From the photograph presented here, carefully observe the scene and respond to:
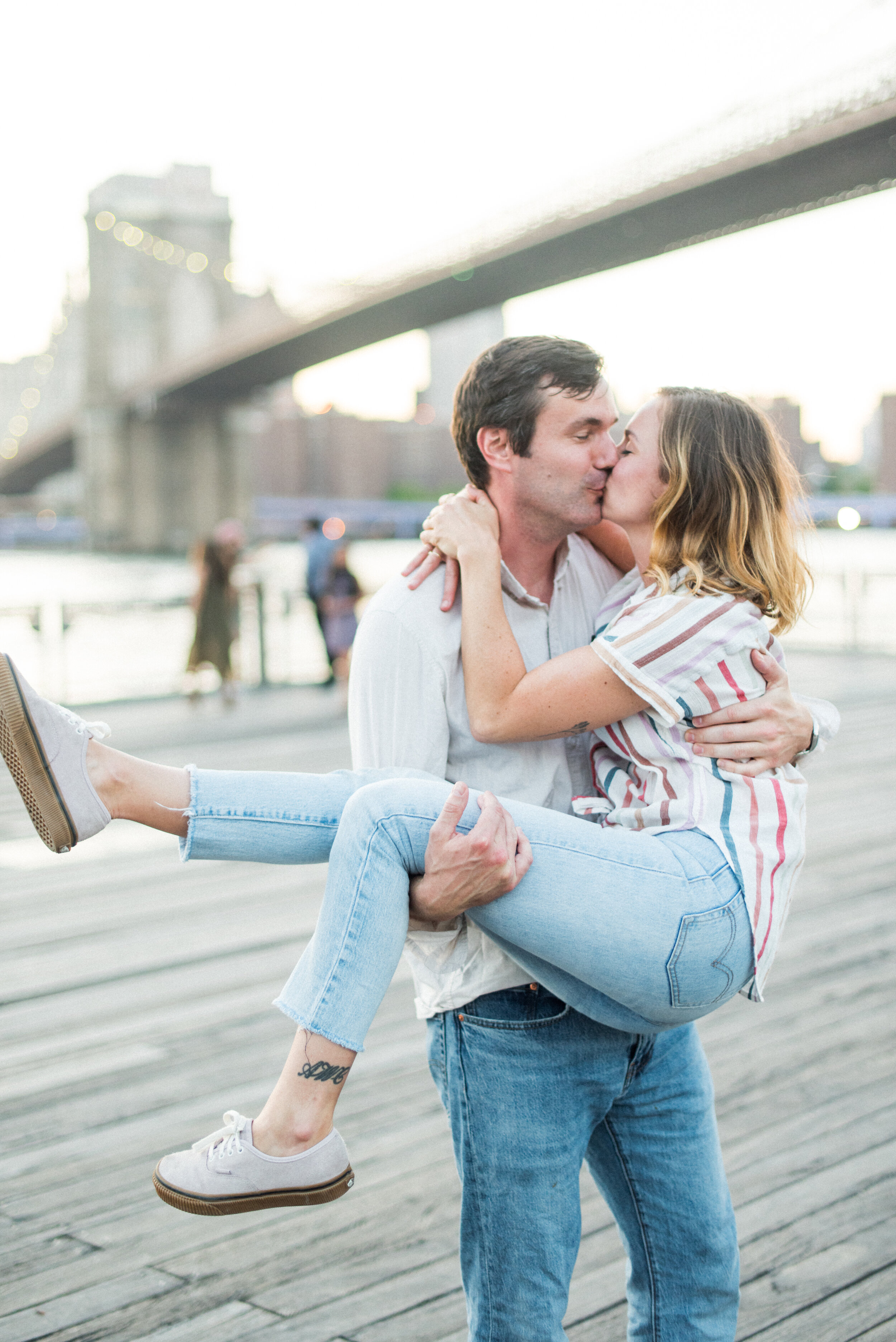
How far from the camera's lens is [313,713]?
26.1 feet

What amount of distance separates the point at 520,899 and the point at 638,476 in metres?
0.57

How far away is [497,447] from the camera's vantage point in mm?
1575

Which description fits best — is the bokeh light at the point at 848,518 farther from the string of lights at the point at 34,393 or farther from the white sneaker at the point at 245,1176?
the string of lights at the point at 34,393

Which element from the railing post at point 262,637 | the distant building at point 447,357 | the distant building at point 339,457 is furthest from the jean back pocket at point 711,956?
the distant building at point 447,357

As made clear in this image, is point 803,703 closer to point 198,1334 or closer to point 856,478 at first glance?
point 198,1334

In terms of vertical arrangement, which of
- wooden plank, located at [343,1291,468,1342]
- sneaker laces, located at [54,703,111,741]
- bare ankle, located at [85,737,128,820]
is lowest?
wooden plank, located at [343,1291,468,1342]

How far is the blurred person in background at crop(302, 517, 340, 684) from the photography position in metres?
8.76

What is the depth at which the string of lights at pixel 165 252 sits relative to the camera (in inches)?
1941

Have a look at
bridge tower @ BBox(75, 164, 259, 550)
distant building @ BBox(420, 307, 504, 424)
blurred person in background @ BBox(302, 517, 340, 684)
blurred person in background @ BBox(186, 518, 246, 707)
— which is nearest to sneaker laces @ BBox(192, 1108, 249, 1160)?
blurred person in background @ BBox(186, 518, 246, 707)

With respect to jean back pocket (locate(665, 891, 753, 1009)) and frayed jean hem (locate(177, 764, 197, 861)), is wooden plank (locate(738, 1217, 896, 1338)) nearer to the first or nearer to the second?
jean back pocket (locate(665, 891, 753, 1009))

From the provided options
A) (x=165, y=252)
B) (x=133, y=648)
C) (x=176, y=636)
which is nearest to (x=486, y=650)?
(x=133, y=648)

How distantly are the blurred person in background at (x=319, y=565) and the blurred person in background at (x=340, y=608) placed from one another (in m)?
0.06

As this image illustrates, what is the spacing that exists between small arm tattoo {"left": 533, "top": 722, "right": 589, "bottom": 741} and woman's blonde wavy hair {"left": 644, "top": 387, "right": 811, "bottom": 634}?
191 mm

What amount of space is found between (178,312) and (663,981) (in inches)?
2047
